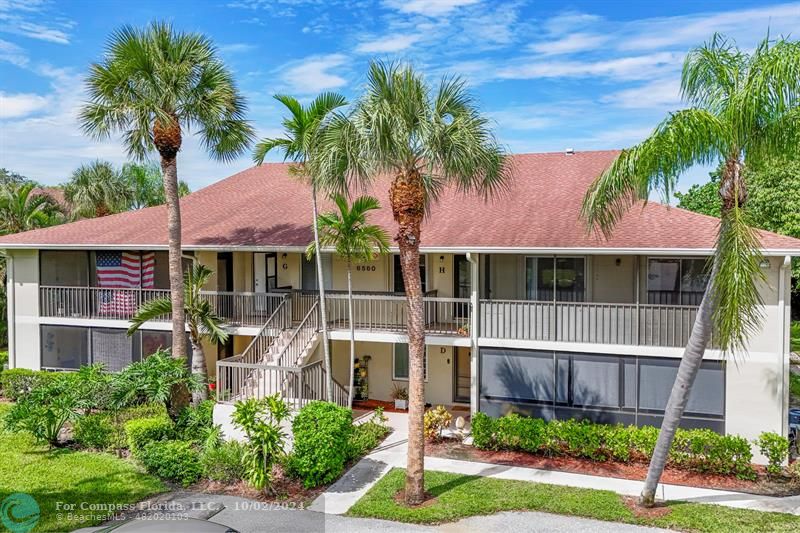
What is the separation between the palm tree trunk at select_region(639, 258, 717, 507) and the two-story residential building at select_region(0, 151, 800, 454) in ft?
11.6

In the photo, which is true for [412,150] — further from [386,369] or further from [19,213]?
[19,213]

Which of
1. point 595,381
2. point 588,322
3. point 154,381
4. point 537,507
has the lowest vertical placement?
point 537,507

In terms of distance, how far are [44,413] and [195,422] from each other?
11.3ft

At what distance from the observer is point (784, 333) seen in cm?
1286

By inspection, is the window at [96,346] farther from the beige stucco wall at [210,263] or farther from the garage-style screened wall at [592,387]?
the garage-style screened wall at [592,387]

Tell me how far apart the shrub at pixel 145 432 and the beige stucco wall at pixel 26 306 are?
8246 millimetres

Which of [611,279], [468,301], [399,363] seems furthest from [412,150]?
[399,363]

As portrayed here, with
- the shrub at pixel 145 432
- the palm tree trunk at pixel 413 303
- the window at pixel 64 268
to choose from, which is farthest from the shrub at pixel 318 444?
the window at pixel 64 268

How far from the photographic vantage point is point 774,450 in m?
12.1

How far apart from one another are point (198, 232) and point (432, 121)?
11.1 m

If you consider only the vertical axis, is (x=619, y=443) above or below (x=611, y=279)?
below

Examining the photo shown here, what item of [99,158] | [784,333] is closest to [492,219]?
[784,333]

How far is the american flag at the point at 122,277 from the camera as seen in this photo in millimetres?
18594

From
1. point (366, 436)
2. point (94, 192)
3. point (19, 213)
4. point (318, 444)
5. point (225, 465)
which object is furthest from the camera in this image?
point (94, 192)
